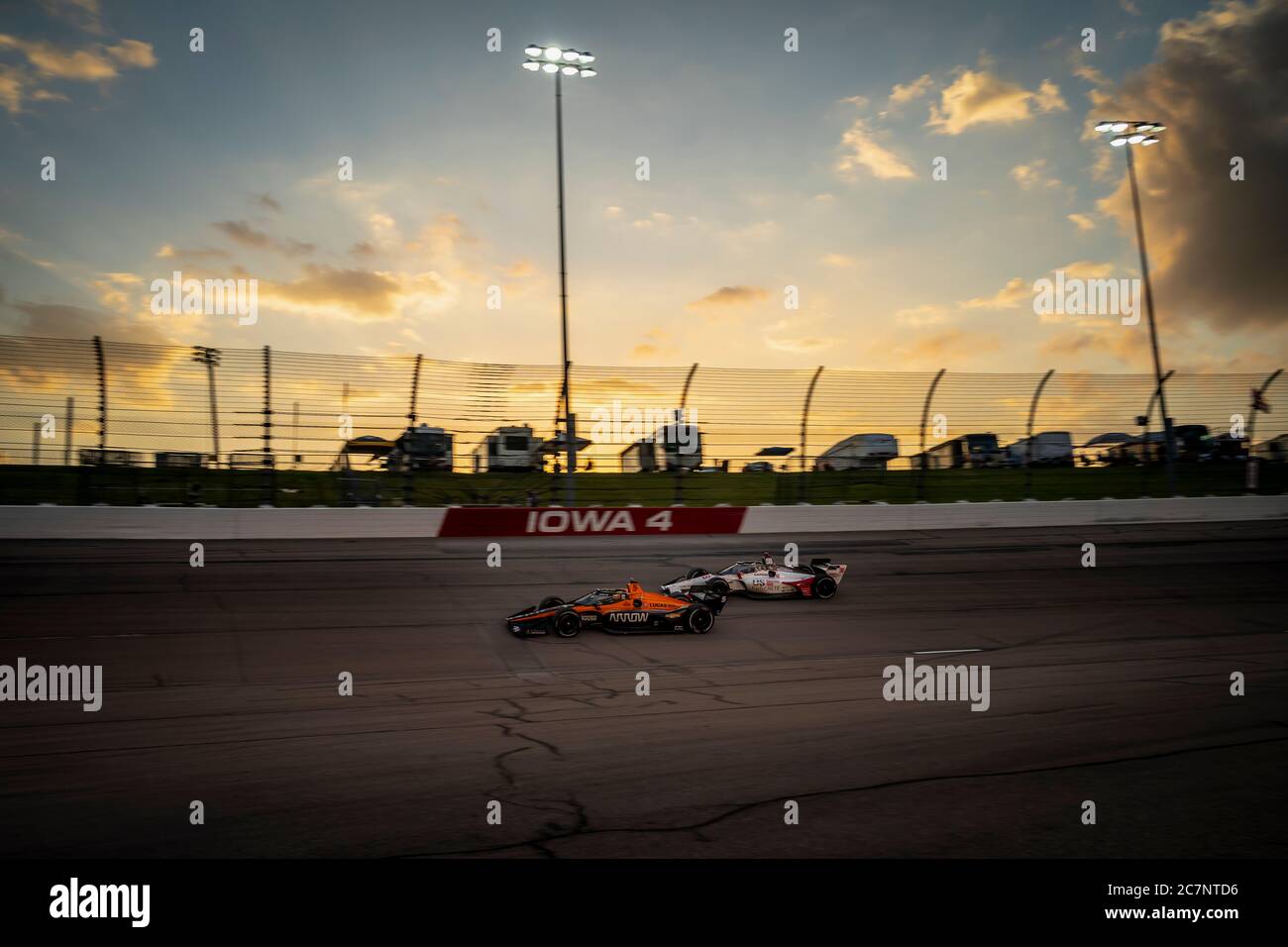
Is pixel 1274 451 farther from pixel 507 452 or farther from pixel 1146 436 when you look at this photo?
pixel 507 452

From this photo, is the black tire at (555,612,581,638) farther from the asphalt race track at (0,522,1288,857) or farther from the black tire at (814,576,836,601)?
the black tire at (814,576,836,601)

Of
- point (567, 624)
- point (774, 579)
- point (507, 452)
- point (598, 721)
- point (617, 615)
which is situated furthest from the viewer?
point (507, 452)

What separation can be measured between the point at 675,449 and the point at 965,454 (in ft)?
23.9

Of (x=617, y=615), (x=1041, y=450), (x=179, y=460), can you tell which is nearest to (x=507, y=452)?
(x=179, y=460)

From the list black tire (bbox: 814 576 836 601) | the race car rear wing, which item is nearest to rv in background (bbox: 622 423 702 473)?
black tire (bbox: 814 576 836 601)

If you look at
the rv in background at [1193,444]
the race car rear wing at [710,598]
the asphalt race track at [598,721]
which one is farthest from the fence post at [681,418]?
the rv in background at [1193,444]

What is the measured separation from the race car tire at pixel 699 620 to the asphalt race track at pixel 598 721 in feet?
1.13

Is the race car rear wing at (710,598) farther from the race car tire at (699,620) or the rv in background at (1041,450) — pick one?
the rv in background at (1041,450)

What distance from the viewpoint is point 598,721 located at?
6.95 meters

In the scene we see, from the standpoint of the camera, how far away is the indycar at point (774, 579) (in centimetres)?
1205
